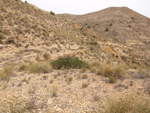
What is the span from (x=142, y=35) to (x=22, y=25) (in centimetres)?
4210

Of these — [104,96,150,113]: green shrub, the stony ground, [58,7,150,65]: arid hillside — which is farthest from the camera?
[58,7,150,65]: arid hillside

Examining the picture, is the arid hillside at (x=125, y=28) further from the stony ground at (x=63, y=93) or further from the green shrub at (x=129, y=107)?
the green shrub at (x=129, y=107)

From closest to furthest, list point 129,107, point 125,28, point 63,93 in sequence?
point 129,107 → point 63,93 → point 125,28

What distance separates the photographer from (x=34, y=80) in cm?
569

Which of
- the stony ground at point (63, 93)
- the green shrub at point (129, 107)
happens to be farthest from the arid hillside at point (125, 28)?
the green shrub at point (129, 107)

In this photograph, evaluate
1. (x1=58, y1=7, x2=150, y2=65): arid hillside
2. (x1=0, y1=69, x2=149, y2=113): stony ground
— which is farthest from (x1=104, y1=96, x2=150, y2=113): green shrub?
(x1=58, y1=7, x2=150, y2=65): arid hillside

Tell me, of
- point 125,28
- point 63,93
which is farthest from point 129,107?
point 125,28

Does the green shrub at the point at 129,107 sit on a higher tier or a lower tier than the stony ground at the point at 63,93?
higher

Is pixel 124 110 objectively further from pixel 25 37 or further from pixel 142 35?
pixel 142 35

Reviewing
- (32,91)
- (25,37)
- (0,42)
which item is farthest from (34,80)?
(25,37)

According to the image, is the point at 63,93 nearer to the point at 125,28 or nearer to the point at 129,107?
the point at 129,107

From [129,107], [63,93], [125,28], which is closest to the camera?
[129,107]

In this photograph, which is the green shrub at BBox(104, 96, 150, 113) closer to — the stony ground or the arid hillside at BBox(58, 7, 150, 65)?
the stony ground

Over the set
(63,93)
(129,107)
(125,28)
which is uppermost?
(125,28)
